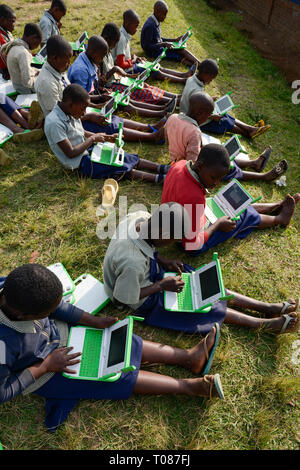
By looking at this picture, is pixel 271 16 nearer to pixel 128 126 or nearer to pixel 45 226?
pixel 128 126

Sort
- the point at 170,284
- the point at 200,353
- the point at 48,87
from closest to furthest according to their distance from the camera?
the point at 200,353, the point at 170,284, the point at 48,87

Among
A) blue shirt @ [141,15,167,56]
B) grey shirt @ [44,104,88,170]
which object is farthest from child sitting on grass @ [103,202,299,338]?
blue shirt @ [141,15,167,56]

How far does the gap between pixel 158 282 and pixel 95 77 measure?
2.99 meters

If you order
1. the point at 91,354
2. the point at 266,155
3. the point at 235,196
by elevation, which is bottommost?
the point at 91,354

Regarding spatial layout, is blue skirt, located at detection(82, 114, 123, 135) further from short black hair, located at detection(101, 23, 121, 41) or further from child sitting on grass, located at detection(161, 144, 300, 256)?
short black hair, located at detection(101, 23, 121, 41)

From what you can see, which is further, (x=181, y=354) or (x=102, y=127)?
(x=102, y=127)

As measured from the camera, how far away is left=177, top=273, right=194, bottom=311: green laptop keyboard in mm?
2289

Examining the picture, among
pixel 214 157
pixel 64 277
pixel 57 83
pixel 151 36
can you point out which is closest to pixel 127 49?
pixel 151 36

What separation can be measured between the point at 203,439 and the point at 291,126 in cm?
457

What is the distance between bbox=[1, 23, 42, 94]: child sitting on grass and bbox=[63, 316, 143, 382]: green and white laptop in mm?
3412

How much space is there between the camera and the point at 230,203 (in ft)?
9.96

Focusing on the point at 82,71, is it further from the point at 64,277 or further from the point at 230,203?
the point at 64,277

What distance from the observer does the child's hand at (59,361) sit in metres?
1.80

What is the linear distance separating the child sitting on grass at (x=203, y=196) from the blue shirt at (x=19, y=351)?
1340 millimetres
